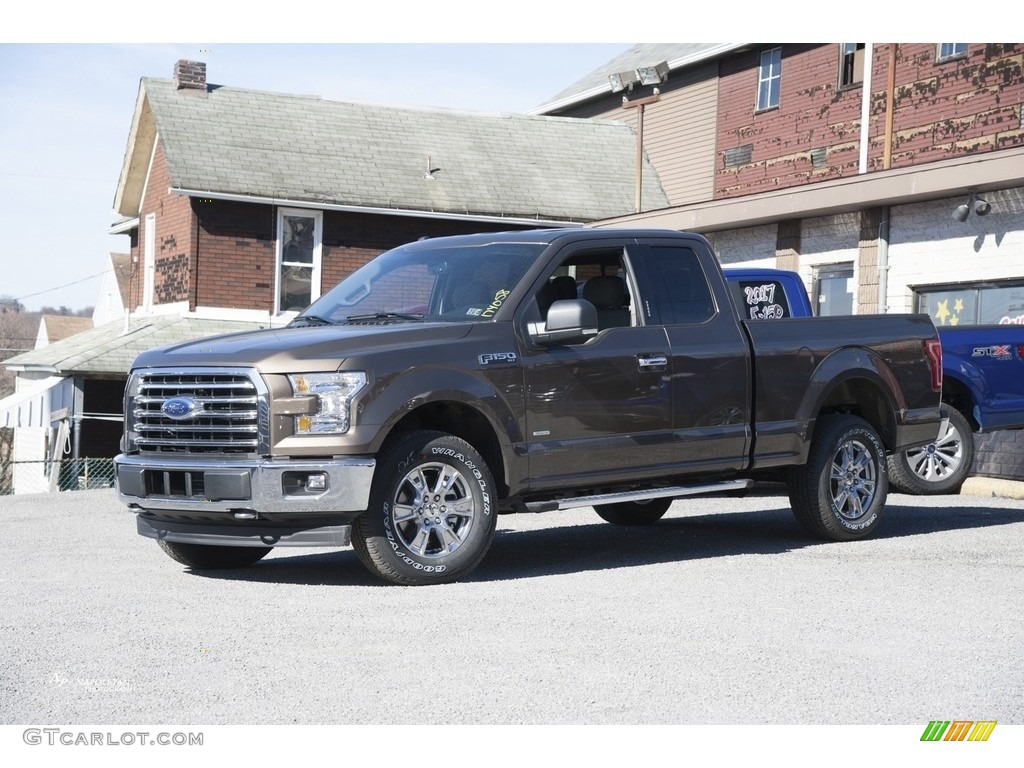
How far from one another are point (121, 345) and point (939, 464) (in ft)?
53.1

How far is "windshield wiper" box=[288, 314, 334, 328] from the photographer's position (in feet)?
29.2

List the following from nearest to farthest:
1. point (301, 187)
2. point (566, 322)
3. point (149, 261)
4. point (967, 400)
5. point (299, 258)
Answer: point (566, 322) → point (967, 400) → point (301, 187) → point (299, 258) → point (149, 261)

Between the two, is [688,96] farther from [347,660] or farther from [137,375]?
[347,660]

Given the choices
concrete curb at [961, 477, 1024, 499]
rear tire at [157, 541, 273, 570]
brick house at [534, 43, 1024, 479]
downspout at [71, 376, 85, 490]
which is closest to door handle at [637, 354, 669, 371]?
rear tire at [157, 541, 273, 570]

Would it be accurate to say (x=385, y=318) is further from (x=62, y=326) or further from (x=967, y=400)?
(x=62, y=326)

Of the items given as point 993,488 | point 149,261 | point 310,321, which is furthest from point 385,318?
point 149,261

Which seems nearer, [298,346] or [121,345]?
[298,346]

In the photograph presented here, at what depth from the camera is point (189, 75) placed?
2731 cm

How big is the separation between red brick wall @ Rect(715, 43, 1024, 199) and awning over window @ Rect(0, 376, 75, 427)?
12.8 meters

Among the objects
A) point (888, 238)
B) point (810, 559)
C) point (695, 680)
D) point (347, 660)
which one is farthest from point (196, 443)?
point (888, 238)

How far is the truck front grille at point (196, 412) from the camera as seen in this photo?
780 cm

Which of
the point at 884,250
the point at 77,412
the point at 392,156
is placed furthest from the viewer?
the point at 392,156

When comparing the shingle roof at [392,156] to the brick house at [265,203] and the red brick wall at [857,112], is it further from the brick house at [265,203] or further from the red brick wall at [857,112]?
the red brick wall at [857,112]

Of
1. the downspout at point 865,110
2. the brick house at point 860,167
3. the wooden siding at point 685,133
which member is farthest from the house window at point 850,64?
the wooden siding at point 685,133
